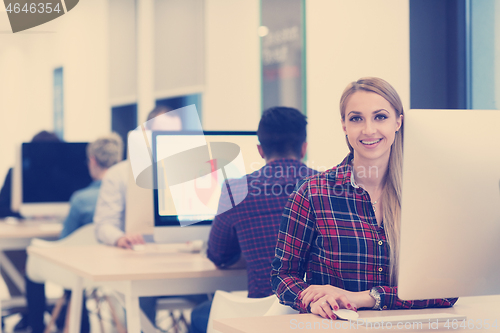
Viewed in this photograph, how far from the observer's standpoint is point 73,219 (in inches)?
126

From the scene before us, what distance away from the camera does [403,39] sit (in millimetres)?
2615

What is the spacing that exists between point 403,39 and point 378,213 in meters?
1.40

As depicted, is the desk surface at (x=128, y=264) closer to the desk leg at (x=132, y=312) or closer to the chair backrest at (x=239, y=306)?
the desk leg at (x=132, y=312)

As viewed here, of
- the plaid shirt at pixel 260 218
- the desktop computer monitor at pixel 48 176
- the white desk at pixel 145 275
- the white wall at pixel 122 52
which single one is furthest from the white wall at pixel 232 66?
the plaid shirt at pixel 260 218

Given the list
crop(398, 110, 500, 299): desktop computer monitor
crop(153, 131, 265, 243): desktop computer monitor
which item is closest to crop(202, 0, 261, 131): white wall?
crop(153, 131, 265, 243): desktop computer monitor

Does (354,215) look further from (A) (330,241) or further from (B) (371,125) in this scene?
(B) (371,125)

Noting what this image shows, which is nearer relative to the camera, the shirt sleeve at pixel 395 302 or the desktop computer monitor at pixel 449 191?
the desktop computer monitor at pixel 449 191

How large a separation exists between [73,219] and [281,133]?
5.51 ft

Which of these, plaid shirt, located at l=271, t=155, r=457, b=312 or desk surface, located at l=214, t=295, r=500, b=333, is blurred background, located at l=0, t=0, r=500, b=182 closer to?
plaid shirt, located at l=271, t=155, r=457, b=312

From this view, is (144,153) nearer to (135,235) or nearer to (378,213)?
(135,235)

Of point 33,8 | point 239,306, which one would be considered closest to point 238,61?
point 33,8

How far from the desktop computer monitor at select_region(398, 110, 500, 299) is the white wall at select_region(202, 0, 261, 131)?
10.7ft

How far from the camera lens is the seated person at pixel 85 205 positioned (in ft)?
10.4

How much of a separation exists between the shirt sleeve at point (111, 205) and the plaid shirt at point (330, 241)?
1534 mm
